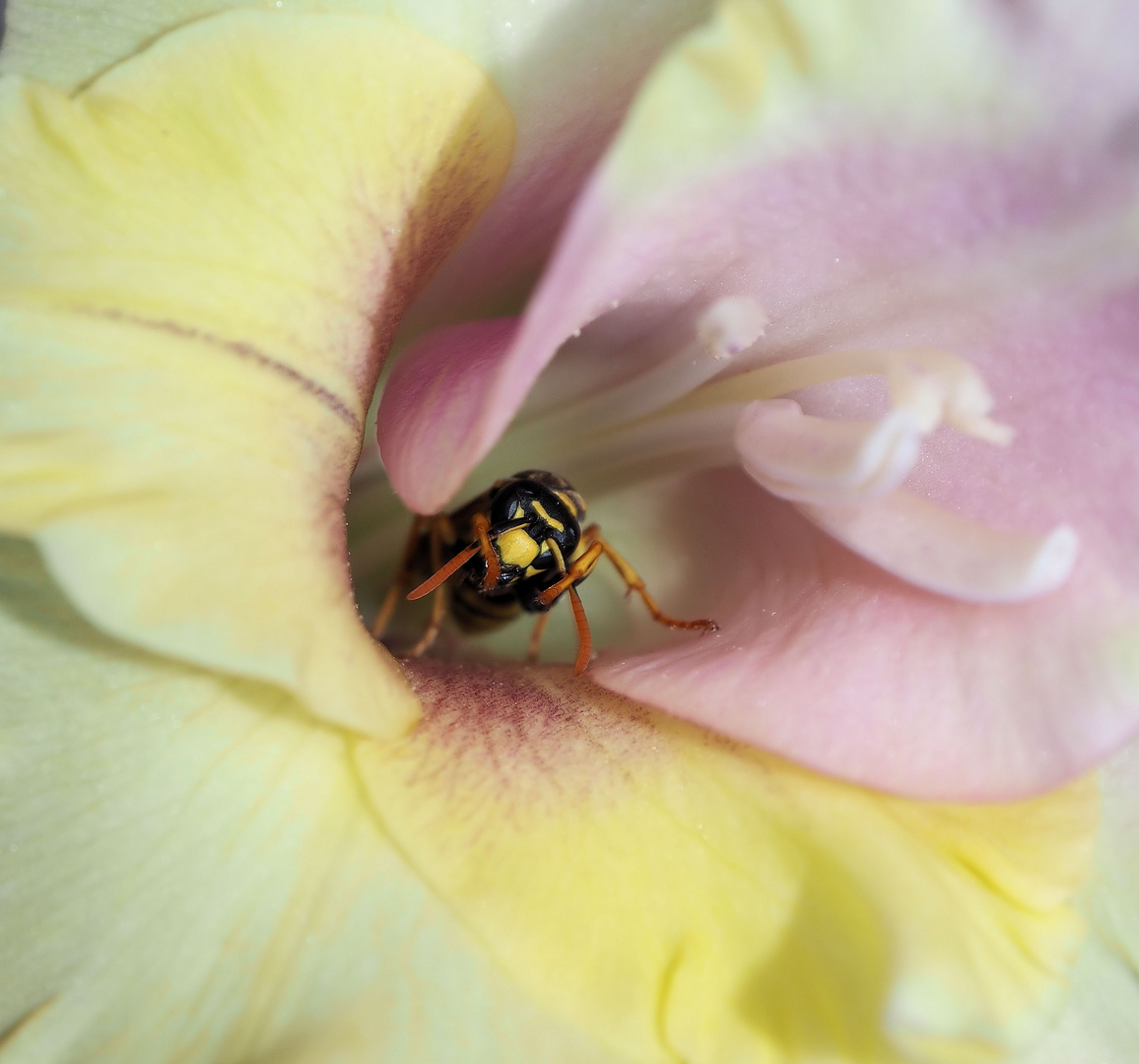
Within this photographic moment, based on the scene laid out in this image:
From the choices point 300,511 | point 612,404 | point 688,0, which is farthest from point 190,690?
point 688,0

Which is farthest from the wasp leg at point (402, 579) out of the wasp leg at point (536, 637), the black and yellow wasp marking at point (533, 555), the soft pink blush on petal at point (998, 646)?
the soft pink blush on petal at point (998, 646)

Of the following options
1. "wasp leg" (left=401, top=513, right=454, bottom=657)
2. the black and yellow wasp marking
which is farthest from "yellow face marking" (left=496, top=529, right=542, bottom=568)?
"wasp leg" (left=401, top=513, right=454, bottom=657)

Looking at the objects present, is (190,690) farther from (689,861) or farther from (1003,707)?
(1003,707)

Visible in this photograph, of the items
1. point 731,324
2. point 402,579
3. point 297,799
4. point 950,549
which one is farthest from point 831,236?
point 402,579

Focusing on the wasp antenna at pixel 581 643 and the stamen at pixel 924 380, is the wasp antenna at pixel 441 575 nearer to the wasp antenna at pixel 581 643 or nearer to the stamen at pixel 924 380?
the wasp antenna at pixel 581 643

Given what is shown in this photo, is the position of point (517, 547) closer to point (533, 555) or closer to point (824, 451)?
point (533, 555)

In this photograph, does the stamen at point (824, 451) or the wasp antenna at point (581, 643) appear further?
the wasp antenna at point (581, 643)

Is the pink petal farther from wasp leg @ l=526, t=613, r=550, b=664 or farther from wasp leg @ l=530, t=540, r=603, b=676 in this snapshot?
wasp leg @ l=526, t=613, r=550, b=664
